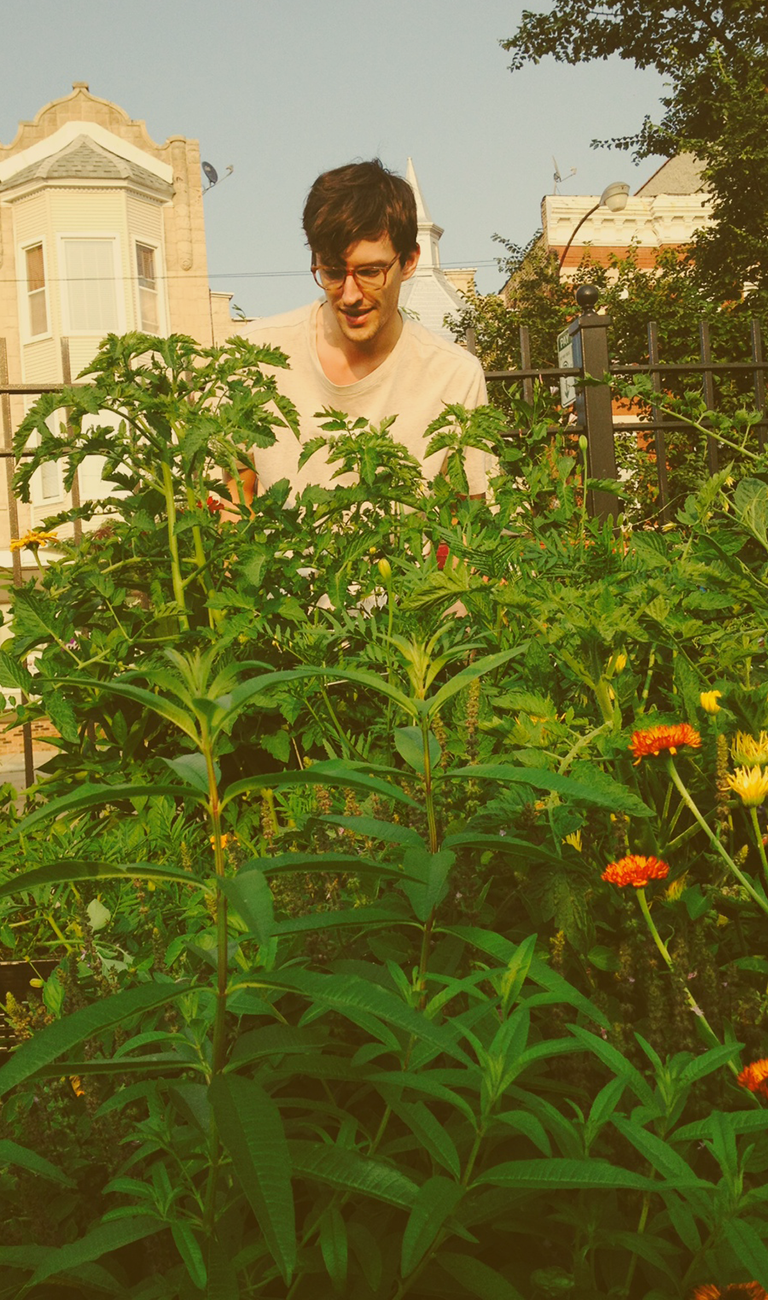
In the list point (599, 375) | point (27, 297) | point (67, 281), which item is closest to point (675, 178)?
point (67, 281)

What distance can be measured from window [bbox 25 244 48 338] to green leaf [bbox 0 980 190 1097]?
26.6 metres

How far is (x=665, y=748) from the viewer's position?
129cm

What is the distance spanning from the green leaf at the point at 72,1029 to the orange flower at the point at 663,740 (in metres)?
0.69

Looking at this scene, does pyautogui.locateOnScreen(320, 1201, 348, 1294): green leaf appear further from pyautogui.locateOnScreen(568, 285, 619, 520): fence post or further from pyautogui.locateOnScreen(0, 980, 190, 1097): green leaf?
pyautogui.locateOnScreen(568, 285, 619, 520): fence post

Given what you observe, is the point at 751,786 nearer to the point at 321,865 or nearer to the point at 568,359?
the point at 321,865

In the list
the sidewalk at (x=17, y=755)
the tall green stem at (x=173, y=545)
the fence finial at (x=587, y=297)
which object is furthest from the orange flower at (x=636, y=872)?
the sidewalk at (x=17, y=755)

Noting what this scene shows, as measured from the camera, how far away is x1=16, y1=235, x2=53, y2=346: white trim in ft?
82.8

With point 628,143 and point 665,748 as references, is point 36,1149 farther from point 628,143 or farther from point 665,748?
point 628,143

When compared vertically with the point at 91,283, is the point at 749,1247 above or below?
below

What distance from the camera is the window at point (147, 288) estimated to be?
85.4 ft

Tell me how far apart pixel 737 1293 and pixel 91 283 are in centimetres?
2728

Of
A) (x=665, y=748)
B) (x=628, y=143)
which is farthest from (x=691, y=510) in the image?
(x=628, y=143)

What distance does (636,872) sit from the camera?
120 centimetres

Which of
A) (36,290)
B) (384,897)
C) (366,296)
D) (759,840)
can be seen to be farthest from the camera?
(36,290)
